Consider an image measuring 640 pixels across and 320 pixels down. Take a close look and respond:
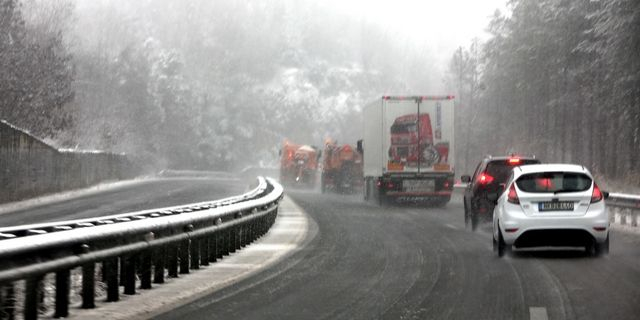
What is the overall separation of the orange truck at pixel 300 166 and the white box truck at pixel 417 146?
31897mm

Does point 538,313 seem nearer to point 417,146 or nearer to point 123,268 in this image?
point 123,268

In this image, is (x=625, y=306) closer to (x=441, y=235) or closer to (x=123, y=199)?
(x=441, y=235)

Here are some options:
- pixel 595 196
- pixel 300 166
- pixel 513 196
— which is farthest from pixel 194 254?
pixel 300 166

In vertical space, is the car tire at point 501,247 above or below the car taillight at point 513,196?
below

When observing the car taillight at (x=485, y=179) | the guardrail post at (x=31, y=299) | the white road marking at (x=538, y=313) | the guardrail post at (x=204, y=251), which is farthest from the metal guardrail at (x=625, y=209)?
the guardrail post at (x=31, y=299)

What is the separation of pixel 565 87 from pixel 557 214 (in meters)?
49.1

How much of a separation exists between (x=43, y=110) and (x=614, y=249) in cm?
4516

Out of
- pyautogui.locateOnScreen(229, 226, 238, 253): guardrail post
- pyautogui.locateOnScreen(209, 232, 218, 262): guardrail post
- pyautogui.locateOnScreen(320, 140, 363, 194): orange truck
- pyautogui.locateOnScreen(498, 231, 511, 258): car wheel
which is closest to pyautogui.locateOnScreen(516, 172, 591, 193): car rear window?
pyautogui.locateOnScreen(498, 231, 511, 258): car wheel

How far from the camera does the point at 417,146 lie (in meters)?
36.7

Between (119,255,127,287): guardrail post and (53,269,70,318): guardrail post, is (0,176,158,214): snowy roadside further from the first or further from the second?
(53,269,70,318): guardrail post

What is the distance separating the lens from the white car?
16.6 m

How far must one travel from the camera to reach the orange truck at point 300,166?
6888 centimetres

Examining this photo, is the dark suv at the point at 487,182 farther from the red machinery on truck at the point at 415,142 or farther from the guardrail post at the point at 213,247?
the red machinery on truck at the point at 415,142

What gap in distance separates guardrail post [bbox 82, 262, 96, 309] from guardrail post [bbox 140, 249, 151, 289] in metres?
1.56
